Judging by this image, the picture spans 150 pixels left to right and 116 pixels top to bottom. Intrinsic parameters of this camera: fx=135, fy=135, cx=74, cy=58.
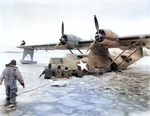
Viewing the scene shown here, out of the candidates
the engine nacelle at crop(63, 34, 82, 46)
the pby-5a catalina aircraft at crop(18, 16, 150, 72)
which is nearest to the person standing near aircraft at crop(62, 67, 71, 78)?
the pby-5a catalina aircraft at crop(18, 16, 150, 72)

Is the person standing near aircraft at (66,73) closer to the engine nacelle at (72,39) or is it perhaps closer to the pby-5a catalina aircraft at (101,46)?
the pby-5a catalina aircraft at (101,46)

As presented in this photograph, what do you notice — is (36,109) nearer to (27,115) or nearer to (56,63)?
(27,115)

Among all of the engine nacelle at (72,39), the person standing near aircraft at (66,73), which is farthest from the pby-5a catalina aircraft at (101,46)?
the person standing near aircraft at (66,73)

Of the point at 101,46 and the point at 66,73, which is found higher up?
the point at 101,46

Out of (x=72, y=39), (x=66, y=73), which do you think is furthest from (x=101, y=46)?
(x=66, y=73)

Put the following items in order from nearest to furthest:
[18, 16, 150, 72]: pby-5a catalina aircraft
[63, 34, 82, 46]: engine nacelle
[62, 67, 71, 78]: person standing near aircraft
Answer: [62, 67, 71, 78]: person standing near aircraft < [18, 16, 150, 72]: pby-5a catalina aircraft < [63, 34, 82, 46]: engine nacelle

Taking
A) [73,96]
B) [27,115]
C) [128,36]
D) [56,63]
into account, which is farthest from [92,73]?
[27,115]

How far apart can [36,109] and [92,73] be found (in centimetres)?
649

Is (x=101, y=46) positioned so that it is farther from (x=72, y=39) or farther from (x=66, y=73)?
(x=66, y=73)

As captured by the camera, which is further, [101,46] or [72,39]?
[72,39]

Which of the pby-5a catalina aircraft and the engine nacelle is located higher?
the engine nacelle

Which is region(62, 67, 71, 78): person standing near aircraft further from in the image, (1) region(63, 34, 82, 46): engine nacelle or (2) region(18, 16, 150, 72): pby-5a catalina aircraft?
(1) region(63, 34, 82, 46): engine nacelle

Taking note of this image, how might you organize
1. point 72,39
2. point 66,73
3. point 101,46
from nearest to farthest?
point 66,73 → point 101,46 → point 72,39

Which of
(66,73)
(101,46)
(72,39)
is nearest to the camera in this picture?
(66,73)
